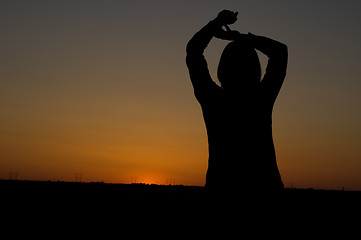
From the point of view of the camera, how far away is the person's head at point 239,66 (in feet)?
12.3

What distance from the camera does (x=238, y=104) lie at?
12.3 ft

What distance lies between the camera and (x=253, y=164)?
361cm

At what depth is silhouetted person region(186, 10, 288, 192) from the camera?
3619mm

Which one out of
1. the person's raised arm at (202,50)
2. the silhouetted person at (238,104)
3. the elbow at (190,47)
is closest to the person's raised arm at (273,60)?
the silhouetted person at (238,104)

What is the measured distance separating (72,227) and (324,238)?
5977 millimetres

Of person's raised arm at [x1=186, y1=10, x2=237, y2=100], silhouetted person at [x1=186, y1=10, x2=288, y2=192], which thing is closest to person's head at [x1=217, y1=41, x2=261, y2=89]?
silhouetted person at [x1=186, y1=10, x2=288, y2=192]

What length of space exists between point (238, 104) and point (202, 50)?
1.51 ft

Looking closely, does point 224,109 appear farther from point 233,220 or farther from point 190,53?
point 233,220

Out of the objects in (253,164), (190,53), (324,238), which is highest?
(190,53)

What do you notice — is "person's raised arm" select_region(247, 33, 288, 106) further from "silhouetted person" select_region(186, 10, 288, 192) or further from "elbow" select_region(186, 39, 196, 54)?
"elbow" select_region(186, 39, 196, 54)

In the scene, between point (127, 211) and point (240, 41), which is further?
point (127, 211)

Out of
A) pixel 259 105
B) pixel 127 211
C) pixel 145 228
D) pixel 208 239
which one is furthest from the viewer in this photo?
pixel 127 211

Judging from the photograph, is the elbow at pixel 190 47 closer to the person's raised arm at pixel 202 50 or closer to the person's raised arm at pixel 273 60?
the person's raised arm at pixel 202 50

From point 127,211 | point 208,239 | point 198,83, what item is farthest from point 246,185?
point 127,211
